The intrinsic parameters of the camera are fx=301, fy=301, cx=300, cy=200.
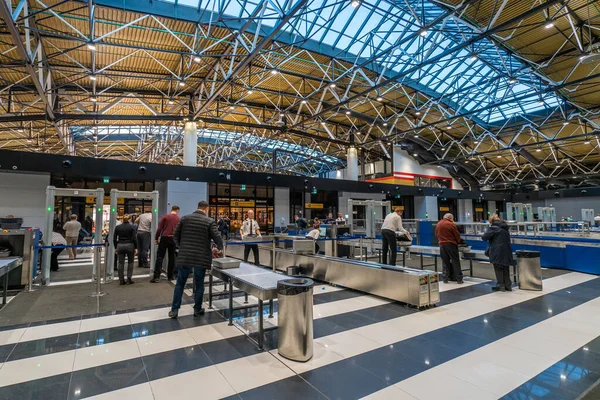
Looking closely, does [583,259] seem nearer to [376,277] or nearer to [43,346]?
[376,277]

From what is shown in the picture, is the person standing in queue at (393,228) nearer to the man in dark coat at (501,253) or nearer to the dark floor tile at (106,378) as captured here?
the man in dark coat at (501,253)

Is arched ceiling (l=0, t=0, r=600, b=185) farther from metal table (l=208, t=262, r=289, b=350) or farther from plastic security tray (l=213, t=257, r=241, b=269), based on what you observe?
metal table (l=208, t=262, r=289, b=350)

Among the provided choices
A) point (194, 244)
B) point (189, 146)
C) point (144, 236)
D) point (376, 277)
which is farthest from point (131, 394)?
point (189, 146)

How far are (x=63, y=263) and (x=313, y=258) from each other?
7.81 metres

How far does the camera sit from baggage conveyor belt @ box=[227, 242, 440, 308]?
466cm

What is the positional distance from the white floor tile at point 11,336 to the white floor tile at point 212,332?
1.88 m

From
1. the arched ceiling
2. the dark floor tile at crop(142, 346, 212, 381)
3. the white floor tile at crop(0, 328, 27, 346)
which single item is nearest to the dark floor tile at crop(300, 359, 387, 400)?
the dark floor tile at crop(142, 346, 212, 381)

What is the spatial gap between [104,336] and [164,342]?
799 millimetres

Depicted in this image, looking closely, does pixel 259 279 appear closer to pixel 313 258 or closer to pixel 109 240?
pixel 313 258

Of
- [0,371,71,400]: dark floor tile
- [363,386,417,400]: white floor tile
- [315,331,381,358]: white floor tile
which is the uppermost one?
[0,371,71,400]: dark floor tile

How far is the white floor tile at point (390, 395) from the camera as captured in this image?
229 centimetres

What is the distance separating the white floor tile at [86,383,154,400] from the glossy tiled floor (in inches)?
0.6

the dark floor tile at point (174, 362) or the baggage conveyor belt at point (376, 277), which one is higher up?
the baggage conveyor belt at point (376, 277)

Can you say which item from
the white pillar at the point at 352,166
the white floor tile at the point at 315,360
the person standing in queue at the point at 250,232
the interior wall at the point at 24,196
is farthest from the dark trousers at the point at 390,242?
the white pillar at the point at 352,166
